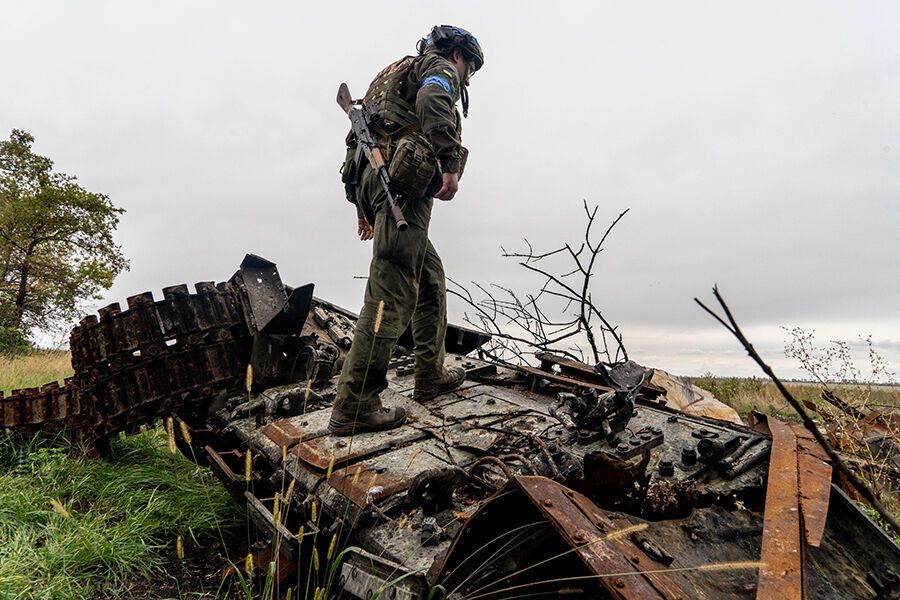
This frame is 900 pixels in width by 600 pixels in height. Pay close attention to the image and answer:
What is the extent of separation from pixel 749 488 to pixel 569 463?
733mm

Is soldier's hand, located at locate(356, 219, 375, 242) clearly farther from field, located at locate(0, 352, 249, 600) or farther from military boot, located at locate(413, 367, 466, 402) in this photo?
field, located at locate(0, 352, 249, 600)

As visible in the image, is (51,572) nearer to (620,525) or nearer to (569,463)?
(569,463)

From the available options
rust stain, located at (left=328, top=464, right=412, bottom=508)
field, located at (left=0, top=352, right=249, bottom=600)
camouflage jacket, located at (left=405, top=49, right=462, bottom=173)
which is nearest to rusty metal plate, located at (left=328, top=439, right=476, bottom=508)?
rust stain, located at (left=328, top=464, right=412, bottom=508)

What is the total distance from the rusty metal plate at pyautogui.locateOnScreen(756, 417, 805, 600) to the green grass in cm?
262

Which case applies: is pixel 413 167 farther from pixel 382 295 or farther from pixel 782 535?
pixel 782 535

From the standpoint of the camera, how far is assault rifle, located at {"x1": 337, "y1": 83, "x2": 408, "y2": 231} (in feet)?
10.7

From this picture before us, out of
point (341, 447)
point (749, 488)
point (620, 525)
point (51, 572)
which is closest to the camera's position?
point (620, 525)

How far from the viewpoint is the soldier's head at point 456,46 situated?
147 inches

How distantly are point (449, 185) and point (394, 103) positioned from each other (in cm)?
74

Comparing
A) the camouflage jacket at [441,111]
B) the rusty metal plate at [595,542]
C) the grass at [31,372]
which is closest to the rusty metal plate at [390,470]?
the rusty metal plate at [595,542]

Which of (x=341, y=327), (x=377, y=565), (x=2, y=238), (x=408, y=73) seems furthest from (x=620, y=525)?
(x=2, y=238)

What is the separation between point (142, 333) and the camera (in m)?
4.09

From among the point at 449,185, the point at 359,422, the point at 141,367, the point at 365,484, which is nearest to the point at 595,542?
the point at 365,484

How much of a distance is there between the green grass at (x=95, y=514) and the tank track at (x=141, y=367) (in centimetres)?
24
